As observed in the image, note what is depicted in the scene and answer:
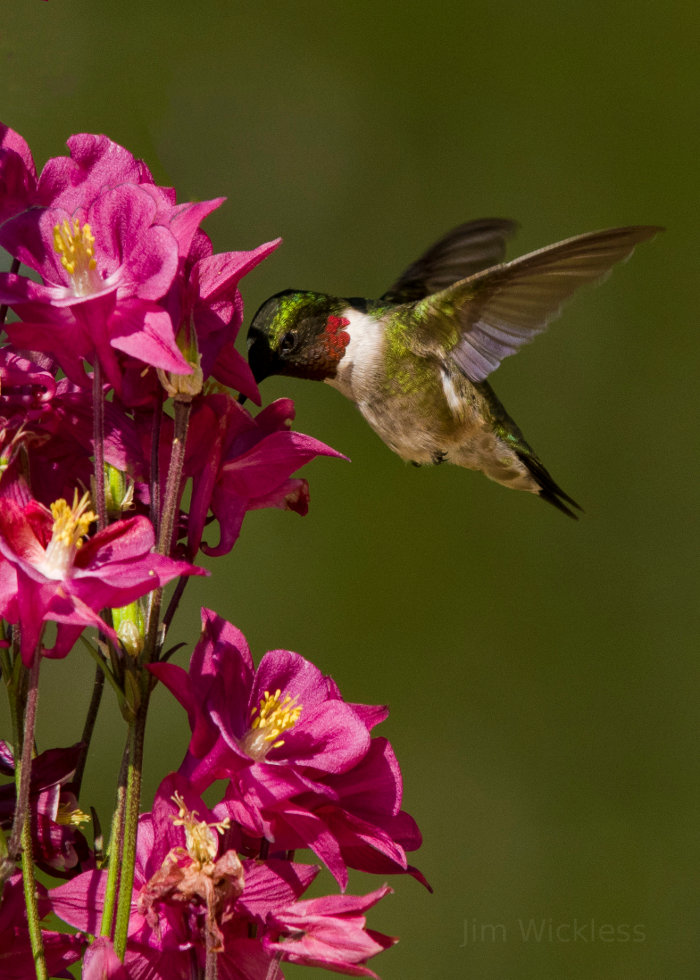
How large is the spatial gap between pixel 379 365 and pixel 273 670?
1.78ft

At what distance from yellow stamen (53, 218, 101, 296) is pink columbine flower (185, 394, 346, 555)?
0.23ft

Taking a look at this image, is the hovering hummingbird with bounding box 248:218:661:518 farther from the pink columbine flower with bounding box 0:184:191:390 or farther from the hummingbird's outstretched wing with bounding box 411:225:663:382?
the pink columbine flower with bounding box 0:184:191:390

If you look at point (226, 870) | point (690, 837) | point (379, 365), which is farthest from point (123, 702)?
point (690, 837)

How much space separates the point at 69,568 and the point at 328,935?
0.17m

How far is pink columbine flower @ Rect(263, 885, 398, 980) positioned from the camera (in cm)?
45

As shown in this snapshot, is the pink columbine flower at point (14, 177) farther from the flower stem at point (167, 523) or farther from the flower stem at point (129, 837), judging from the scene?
the flower stem at point (129, 837)

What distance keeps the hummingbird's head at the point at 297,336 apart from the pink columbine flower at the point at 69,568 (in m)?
0.52

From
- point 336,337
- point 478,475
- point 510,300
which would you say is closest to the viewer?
point 510,300

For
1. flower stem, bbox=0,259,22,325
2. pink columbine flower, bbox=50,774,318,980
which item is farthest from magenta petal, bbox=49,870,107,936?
flower stem, bbox=0,259,22,325

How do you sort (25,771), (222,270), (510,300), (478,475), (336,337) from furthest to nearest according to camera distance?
1. (478,475)
2. (336,337)
3. (510,300)
4. (222,270)
5. (25,771)

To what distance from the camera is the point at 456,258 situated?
112 centimetres

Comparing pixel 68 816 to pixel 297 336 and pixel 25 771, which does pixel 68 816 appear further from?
pixel 297 336

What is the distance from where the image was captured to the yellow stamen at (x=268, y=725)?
1.68 feet

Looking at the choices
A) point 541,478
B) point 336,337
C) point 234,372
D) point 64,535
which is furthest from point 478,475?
point 64,535
